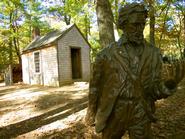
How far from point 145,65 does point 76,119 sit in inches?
225

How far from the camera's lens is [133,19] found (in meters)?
2.33

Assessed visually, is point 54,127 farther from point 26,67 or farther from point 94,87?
point 26,67

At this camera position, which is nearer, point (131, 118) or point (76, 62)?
point (131, 118)

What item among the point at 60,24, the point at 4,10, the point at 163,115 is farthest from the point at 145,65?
the point at 60,24

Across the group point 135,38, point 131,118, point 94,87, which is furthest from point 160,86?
point 94,87

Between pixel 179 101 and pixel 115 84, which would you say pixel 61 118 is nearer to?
pixel 179 101

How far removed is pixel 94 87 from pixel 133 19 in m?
0.78

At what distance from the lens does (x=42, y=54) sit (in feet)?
67.9

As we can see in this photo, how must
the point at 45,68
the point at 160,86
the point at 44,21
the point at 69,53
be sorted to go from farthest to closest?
the point at 44,21 < the point at 45,68 < the point at 69,53 < the point at 160,86

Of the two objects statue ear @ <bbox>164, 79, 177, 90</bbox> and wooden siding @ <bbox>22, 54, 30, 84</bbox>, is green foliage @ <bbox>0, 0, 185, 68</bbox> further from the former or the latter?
statue ear @ <bbox>164, 79, 177, 90</bbox>

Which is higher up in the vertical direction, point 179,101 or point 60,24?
point 60,24

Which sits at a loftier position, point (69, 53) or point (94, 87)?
point (69, 53)

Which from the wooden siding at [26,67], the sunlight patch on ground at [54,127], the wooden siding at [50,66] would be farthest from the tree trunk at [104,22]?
the wooden siding at [26,67]

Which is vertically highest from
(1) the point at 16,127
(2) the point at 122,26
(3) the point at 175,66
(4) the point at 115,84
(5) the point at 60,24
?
(5) the point at 60,24
